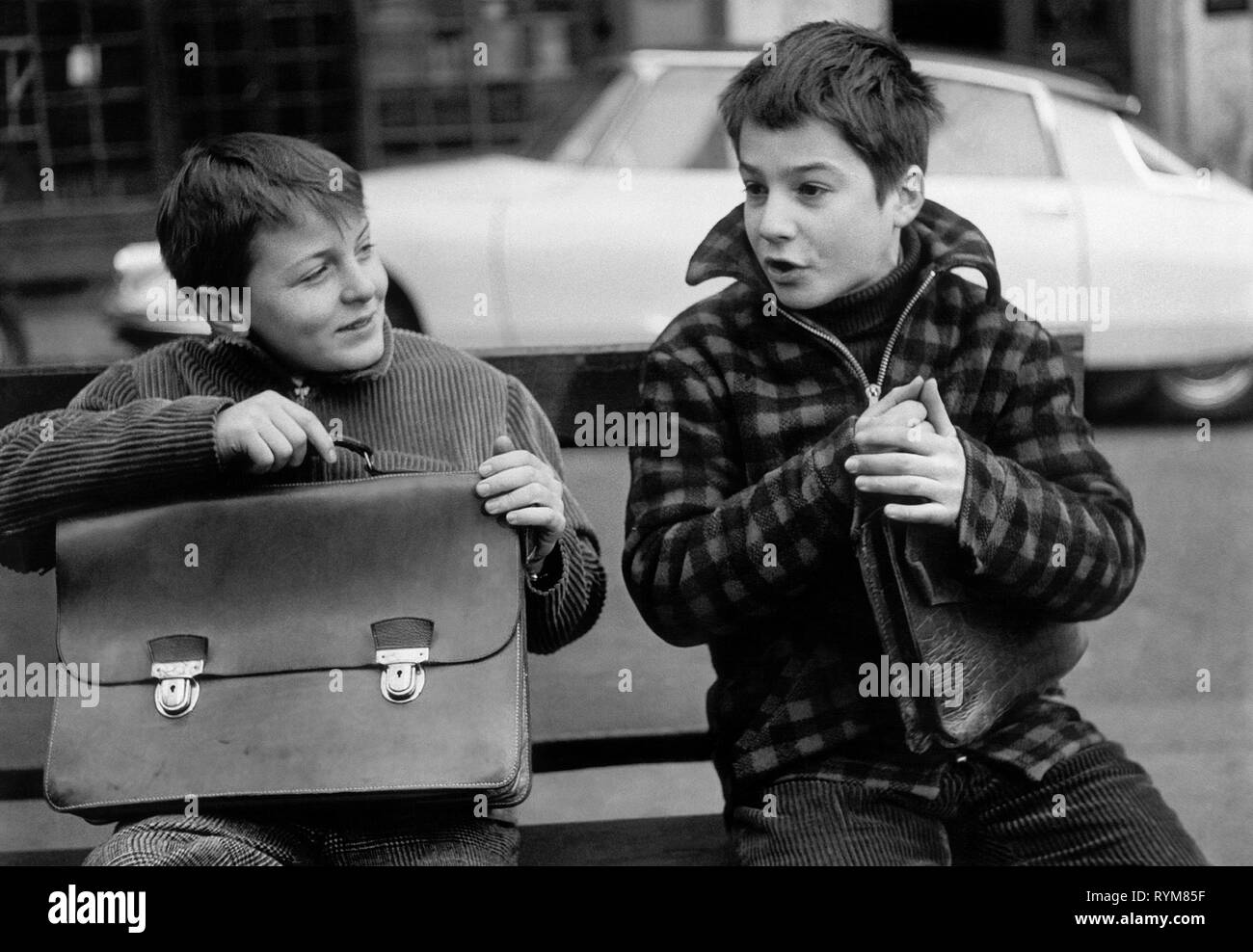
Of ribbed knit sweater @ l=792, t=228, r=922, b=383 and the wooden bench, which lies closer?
ribbed knit sweater @ l=792, t=228, r=922, b=383

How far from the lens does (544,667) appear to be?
8.83 feet

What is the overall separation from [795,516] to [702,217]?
3.13 m

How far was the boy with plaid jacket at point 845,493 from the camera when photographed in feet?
6.49

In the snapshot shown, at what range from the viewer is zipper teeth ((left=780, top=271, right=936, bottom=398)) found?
6.77ft

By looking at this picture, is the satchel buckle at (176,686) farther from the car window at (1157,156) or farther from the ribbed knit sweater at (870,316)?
the car window at (1157,156)

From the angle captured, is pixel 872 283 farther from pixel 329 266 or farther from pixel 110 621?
pixel 110 621

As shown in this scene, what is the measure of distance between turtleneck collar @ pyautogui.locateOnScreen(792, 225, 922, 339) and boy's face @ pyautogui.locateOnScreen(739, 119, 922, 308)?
1.3 inches

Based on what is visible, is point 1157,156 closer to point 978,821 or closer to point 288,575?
point 978,821

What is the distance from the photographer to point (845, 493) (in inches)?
75.5

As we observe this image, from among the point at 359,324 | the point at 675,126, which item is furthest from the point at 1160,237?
the point at 359,324

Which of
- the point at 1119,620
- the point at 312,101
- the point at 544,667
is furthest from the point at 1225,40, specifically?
the point at 544,667

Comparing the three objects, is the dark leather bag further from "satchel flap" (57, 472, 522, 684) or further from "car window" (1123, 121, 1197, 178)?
"car window" (1123, 121, 1197, 178)

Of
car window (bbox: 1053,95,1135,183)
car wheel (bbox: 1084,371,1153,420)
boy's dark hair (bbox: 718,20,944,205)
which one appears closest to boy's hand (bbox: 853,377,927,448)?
boy's dark hair (bbox: 718,20,944,205)

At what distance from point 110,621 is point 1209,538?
3.85 metres
